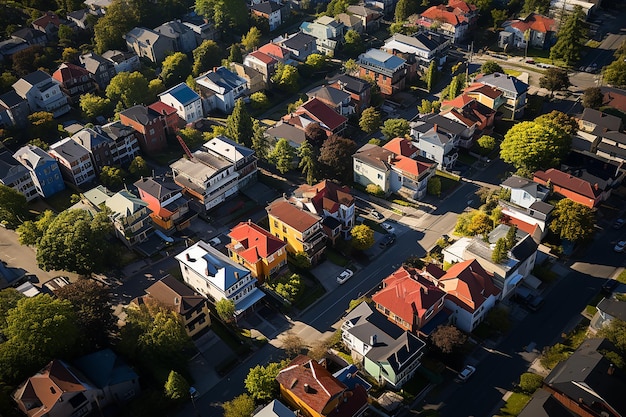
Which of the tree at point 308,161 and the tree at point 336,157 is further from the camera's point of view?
the tree at point 336,157

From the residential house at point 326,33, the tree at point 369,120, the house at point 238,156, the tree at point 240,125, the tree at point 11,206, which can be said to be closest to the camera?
the tree at point 11,206

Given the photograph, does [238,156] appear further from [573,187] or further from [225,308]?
[573,187]

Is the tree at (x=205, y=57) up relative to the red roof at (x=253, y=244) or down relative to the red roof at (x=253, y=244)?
up

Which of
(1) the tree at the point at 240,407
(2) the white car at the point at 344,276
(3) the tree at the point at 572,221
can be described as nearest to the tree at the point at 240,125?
(2) the white car at the point at 344,276

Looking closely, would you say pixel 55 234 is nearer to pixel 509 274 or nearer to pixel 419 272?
pixel 419 272

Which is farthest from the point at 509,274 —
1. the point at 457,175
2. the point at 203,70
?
the point at 203,70

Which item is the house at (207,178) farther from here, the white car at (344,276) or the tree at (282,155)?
the white car at (344,276)

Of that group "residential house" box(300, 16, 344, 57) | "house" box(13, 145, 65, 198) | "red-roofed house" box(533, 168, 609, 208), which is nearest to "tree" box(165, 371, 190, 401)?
"house" box(13, 145, 65, 198)

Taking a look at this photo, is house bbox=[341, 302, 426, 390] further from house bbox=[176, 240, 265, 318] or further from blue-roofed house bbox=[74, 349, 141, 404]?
blue-roofed house bbox=[74, 349, 141, 404]
